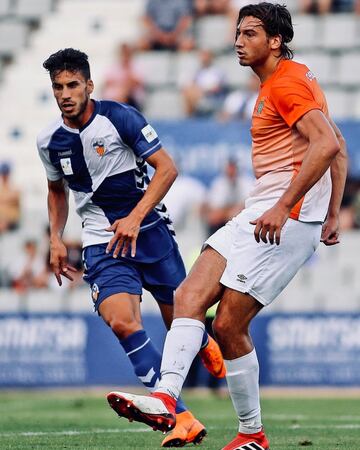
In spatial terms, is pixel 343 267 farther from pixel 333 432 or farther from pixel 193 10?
pixel 333 432

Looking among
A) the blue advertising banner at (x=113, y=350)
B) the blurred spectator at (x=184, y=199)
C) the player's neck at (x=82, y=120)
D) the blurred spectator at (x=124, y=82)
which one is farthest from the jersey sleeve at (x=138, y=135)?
the blurred spectator at (x=124, y=82)

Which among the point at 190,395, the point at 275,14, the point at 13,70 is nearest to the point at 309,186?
the point at 275,14

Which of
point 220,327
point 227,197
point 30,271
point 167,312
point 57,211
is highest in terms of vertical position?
point 57,211

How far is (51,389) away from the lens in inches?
649

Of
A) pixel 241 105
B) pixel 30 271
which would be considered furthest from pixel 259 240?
pixel 241 105

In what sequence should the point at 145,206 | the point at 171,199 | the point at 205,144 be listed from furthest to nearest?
the point at 205,144, the point at 171,199, the point at 145,206

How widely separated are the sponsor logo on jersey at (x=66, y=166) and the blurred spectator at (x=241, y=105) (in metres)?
10.2

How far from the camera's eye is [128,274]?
8.02 metres

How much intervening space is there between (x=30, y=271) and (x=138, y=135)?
33.3 feet

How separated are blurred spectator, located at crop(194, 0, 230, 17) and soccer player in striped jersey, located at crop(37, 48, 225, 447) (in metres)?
12.5

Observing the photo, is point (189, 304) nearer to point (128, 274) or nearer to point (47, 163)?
point (128, 274)

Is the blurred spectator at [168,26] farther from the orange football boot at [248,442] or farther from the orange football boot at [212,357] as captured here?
the orange football boot at [248,442]

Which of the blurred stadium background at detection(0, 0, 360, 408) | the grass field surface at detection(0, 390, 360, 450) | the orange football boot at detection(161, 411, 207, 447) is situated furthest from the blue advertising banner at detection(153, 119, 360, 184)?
the orange football boot at detection(161, 411, 207, 447)

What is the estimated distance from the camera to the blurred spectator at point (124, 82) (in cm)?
1919
